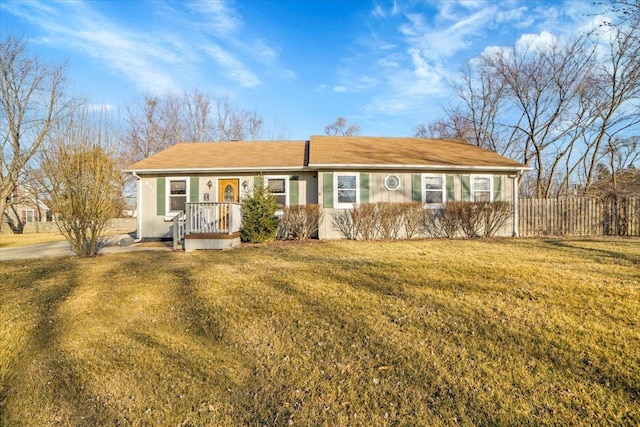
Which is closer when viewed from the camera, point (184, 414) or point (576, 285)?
point (184, 414)

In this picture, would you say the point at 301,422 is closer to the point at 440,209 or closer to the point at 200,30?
the point at 440,209

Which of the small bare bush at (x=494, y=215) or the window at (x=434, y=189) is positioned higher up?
the window at (x=434, y=189)

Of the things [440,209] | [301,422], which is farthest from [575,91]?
[301,422]

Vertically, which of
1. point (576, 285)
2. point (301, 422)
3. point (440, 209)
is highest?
point (440, 209)

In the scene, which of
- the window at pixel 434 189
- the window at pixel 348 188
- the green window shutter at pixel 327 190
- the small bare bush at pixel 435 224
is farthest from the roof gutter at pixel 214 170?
the small bare bush at pixel 435 224

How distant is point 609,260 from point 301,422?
24.6 feet

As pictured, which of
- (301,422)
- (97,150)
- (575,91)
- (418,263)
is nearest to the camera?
(301,422)

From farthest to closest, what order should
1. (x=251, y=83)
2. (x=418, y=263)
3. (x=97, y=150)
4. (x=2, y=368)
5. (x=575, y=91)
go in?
(x=575, y=91) → (x=251, y=83) → (x=97, y=150) → (x=418, y=263) → (x=2, y=368)

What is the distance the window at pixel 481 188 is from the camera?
1167cm

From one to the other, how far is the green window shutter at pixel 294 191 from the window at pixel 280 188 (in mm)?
150

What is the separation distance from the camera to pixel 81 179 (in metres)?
7.42

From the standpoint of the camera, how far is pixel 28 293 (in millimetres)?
4793

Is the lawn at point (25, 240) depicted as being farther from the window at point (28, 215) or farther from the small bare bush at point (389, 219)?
the window at point (28, 215)

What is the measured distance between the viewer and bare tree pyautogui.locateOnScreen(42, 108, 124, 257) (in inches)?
287
